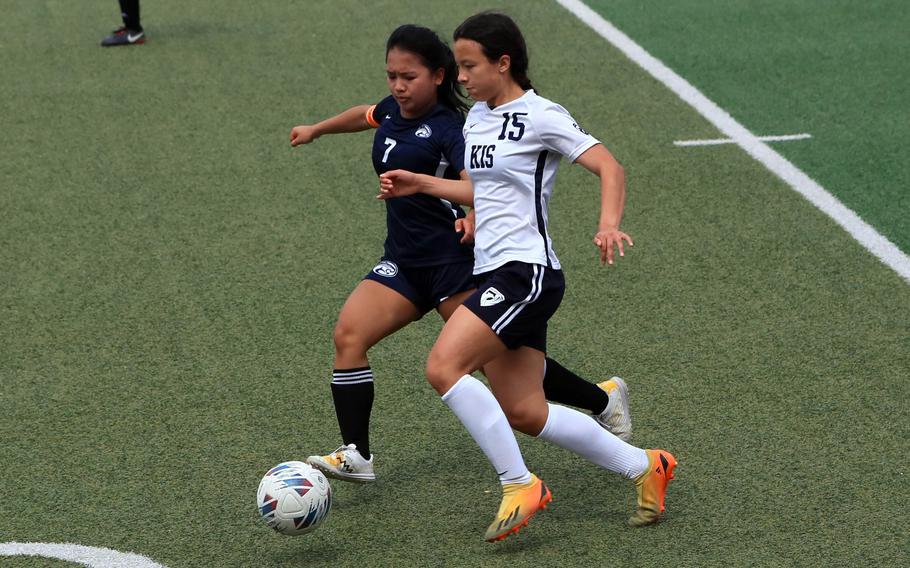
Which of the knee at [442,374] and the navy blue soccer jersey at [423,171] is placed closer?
the knee at [442,374]

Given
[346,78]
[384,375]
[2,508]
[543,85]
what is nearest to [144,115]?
[346,78]

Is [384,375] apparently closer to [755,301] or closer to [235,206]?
[755,301]

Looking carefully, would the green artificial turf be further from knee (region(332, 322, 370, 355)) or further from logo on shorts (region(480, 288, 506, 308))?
logo on shorts (region(480, 288, 506, 308))

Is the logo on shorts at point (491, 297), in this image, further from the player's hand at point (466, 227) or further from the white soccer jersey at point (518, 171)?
the player's hand at point (466, 227)

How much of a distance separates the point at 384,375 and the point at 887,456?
94.1 inches

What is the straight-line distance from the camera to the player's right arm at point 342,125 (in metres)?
5.86

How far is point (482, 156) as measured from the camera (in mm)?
5031

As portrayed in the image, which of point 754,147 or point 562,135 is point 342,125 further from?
point 754,147

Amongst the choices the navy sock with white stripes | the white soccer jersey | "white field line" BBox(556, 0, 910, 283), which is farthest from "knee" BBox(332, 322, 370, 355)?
"white field line" BBox(556, 0, 910, 283)

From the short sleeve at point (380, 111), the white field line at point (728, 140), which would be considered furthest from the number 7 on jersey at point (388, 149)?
the white field line at point (728, 140)

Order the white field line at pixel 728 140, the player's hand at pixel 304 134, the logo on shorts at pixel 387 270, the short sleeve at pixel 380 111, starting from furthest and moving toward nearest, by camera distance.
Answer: the white field line at pixel 728 140, the player's hand at pixel 304 134, the short sleeve at pixel 380 111, the logo on shorts at pixel 387 270

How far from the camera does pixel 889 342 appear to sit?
679cm

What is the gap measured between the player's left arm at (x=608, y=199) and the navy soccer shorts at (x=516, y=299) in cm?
32

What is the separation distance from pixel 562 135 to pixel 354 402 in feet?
4.72
